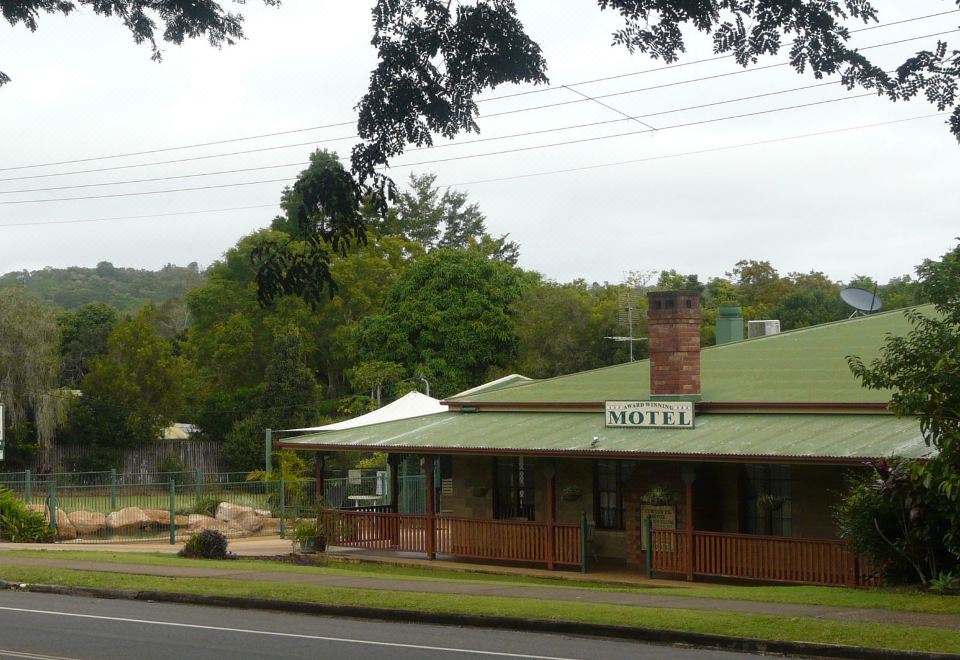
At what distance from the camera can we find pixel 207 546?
25000 millimetres

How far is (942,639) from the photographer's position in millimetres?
13000

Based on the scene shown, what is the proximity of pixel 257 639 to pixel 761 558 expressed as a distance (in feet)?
33.1

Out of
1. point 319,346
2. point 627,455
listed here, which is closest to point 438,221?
point 319,346

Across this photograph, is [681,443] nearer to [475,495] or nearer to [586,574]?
[586,574]

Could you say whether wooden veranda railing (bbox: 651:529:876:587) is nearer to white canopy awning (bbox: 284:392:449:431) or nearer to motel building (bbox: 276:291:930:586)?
motel building (bbox: 276:291:930:586)

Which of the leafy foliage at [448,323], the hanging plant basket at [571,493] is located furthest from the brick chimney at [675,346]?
the leafy foliage at [448,323]

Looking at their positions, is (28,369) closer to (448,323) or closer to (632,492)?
(448,323)

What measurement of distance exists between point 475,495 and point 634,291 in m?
37.6

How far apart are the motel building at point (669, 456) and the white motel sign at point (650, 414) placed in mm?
27

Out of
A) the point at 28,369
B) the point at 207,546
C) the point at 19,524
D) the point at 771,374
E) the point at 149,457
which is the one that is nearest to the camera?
the point at 771,374

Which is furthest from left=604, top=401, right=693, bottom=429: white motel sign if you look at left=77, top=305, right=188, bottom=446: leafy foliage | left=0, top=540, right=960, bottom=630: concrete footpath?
left=77, top=305, right=188, bottom=446: leafy foliage

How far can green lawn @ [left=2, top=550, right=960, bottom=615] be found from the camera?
52.5ft

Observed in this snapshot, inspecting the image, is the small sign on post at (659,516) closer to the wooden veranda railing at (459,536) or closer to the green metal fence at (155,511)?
the wooden veranda railing at (459,536)

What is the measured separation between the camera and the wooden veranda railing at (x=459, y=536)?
23.9 metres
